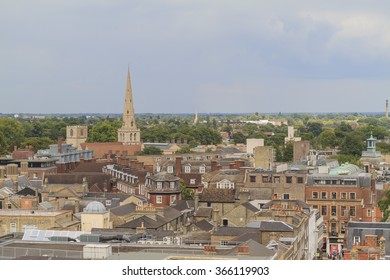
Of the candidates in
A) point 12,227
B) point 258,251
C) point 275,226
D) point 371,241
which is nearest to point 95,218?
point 12,227

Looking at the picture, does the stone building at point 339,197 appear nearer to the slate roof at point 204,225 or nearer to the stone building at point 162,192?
the stone building at point 162,192

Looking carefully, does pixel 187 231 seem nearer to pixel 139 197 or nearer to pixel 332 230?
pixel 139 197

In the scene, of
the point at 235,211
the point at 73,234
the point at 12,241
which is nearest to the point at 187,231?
the point at 235,211

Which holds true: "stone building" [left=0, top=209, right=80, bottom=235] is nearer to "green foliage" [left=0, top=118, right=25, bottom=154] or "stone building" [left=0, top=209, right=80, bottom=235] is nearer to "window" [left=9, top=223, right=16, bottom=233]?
"window" [left=9, top=223, right=16, bottom=233]

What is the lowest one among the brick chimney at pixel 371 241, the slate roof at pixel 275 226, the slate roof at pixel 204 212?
the slate roof at pixel 204 212

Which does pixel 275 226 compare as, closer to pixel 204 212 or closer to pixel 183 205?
pixel 204 212

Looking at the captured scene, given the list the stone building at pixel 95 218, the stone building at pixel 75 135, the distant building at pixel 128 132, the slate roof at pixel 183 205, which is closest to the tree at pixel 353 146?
the distant building at pixel 128 132
